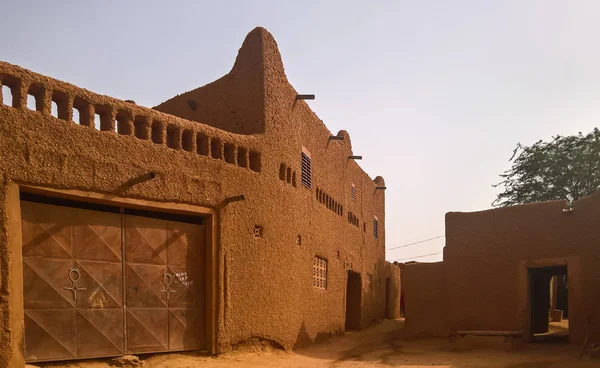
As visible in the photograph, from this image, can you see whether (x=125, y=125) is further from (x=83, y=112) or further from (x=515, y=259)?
(x=515, y=259)

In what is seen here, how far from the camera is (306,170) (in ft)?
46.1

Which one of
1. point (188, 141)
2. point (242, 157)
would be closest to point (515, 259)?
point (242, 157)

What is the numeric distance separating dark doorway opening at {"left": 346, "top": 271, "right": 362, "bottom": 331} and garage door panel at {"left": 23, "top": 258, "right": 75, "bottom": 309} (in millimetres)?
11507

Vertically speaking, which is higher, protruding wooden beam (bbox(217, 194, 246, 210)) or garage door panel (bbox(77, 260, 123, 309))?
protruding wooden beam (bbox(217, 194, 246, 210))

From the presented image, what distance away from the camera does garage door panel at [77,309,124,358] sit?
8117 mm

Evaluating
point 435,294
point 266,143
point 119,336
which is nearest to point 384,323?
point 435,294

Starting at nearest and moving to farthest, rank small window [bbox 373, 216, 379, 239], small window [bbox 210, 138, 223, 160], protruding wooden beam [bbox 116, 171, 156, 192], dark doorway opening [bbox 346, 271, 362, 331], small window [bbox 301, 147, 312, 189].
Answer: protruding wooden beam [bbox 116, 171, 156, 192]
small window [bbox 210, 138, 223, 160]
small window [bbox 301, 147, 312, 189]
dark doorway opening [bbox 346, 271, 362, 331]
small window [bbox 373, 216, 379, 239]

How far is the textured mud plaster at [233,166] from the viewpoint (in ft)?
25.6

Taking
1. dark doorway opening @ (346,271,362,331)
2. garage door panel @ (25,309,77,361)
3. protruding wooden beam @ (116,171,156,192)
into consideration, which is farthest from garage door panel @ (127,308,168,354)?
dark doorway opening @ (346,271,362,331)

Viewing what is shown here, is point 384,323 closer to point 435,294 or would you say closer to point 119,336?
point 435,294

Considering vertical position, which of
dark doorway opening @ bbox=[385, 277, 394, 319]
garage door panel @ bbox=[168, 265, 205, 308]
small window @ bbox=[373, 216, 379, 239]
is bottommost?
dark doorway opening @ bbox=[385, 277, 394, 319]

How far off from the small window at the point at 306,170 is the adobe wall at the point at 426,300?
3.67 m

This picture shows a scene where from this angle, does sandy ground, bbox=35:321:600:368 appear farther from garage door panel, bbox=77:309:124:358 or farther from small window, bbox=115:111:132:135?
small window, bbox=115:111:132:135

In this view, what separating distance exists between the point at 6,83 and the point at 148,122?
7.36 ft
